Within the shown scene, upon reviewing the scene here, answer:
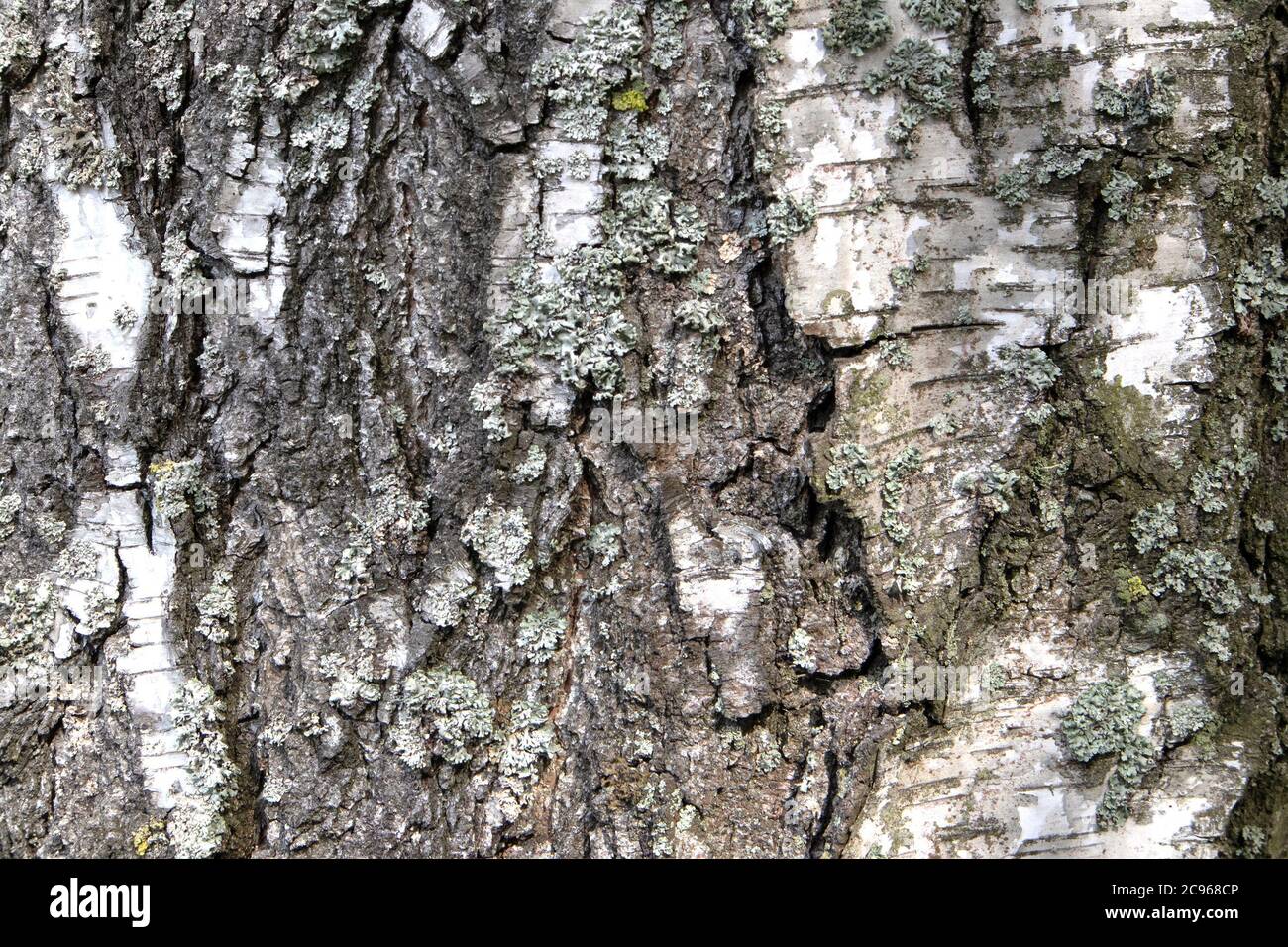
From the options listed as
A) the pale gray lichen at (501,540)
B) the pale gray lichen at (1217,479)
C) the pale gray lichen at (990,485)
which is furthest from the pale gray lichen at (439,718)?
the pale gray lichen at (1217,479)

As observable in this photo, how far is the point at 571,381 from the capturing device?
6.16ft

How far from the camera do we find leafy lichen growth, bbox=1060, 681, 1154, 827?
1.88 meters

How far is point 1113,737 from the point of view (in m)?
1.88

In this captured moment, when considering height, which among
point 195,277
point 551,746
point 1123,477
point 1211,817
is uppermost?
point 195,277

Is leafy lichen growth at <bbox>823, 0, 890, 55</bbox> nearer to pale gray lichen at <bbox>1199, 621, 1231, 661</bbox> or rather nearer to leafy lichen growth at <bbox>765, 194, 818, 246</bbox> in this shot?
leafy lichen growth at <bbox>765, 194, 818, 246</bbox>

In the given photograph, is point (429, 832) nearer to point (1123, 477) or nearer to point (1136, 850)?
point (1136, 850)

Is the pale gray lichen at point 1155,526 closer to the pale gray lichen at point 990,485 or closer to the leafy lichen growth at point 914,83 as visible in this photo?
the pale gray lichen at point 990,485

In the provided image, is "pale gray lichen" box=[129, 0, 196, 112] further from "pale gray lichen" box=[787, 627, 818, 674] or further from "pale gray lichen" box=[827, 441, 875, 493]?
"pale gray lichen" box=[787, 627, 818, 674]

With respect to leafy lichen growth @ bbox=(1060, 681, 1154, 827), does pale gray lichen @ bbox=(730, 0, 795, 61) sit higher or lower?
higher

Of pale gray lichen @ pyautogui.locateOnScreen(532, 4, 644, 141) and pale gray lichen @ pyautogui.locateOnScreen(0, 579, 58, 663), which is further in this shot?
pale gray lichen @ pyautogui.locateOnScreen(0, 579, 58, 663)

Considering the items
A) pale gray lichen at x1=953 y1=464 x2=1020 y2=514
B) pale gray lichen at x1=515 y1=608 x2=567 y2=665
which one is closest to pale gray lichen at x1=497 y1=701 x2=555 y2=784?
pale gray lichen at x1=515 y1=608 x2=567 y2=665

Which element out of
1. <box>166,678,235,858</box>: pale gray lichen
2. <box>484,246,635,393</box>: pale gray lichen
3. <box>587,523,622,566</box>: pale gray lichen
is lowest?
<box>166,678,235,858</box>: pale gray lichen
